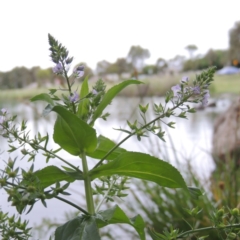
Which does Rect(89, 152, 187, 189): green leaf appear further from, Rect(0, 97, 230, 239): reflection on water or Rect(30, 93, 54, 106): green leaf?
Rect(0, 97, 230, 239): reflection on water

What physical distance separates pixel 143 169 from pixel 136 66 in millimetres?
1297

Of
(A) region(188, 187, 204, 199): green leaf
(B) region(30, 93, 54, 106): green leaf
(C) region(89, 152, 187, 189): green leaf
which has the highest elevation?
(B) region(30, 93, 54, 106): green leaf

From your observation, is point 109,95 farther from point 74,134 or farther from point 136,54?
point 136,54

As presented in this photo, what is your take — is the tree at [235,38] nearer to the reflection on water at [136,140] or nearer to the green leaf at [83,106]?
the reflection on water at [136,140]

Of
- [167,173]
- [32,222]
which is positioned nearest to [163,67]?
[32,222]

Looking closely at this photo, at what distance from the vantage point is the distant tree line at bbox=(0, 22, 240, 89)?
1015mm

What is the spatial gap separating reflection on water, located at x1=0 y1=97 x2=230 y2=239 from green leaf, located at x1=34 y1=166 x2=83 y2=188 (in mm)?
480

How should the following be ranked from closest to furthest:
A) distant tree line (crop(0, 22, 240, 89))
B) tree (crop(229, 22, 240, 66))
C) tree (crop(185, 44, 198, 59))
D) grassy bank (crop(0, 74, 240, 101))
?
distant tree line (crop(0, 22, 240, 89)), grassy bank (crop(0, 74, 240, 101)), tree (crop(185, 44, 198, 59)), tree (crop(229, 22, 240, 66))

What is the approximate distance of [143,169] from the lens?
0.79ft

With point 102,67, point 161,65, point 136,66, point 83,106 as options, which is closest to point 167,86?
point 161,65

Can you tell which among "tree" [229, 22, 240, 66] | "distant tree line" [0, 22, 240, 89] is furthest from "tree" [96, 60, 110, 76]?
"tree" [229, 22, 240, 66]

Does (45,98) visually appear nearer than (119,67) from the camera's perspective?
Yes

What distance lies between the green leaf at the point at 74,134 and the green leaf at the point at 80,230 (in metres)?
0.05

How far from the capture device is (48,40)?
227 millimetres
